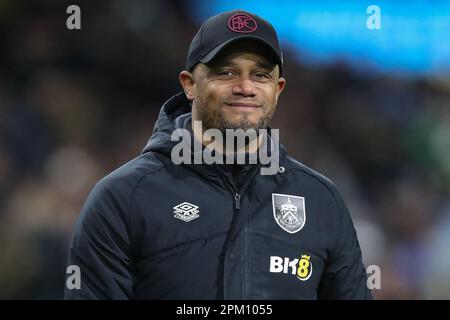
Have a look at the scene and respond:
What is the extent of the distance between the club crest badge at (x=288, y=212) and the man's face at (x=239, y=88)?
0.18 m

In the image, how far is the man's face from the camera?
2061mm

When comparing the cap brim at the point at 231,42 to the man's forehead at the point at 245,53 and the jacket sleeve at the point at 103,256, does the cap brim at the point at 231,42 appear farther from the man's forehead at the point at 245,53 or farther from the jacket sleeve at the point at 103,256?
the jacket sleeve at the point at 103,256

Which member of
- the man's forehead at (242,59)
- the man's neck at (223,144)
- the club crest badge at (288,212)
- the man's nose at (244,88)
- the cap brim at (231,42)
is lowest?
the club crest badge at (288,212)

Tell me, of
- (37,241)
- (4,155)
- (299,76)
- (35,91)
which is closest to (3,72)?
(35,91)

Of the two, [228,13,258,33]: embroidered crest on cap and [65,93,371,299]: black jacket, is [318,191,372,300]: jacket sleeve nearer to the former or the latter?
[65,93,371,299]: black jacket

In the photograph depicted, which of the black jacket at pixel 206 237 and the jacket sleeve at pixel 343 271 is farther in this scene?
the jacket sleeve at pixel 343 271

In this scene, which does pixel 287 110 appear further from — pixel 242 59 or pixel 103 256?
pixel 103 256

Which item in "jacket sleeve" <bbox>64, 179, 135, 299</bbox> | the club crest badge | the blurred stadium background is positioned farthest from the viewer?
the blurred stadium background

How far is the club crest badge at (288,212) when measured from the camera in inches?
81.3

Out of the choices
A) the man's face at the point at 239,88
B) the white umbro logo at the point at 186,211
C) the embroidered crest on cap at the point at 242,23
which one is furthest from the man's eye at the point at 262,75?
the white umbro logo at the point at 186,211

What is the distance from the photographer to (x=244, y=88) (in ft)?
6.71

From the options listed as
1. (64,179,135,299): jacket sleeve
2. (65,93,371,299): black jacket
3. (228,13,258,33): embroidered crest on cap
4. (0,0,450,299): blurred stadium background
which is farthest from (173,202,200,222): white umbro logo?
(0,0,450,299): blurred stadium background

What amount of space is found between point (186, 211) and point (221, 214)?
81 millimetres
